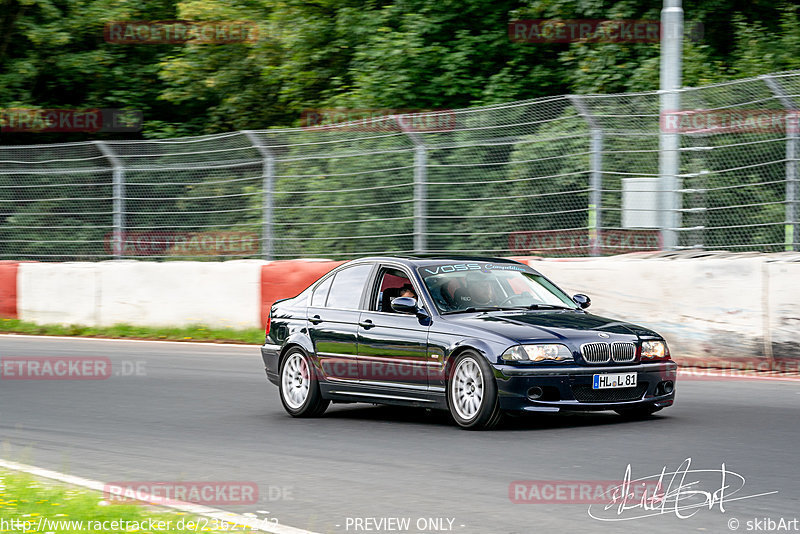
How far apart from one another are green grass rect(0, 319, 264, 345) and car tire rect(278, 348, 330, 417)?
6913mm

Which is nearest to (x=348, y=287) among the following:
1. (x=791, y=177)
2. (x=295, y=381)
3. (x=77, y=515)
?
(x=295, y=381)

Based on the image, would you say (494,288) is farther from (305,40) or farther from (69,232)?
(305,40)

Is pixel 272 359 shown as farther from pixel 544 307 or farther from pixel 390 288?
pixel 544 307

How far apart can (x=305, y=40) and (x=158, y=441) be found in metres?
18.9

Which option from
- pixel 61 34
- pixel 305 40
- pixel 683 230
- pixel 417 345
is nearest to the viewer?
pixel 417 345

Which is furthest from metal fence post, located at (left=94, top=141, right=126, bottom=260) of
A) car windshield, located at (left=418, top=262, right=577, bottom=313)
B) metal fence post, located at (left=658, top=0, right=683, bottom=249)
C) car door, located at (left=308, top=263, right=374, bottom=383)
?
car windshield, located at (left=418, top=262, right=577, bottom=313)

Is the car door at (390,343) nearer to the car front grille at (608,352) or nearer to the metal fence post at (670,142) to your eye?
the car front grille at (608,352)

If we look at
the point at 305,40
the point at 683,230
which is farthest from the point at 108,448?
the point at 305,40

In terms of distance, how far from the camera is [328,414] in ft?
36.4

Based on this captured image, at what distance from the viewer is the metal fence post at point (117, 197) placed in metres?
21.2

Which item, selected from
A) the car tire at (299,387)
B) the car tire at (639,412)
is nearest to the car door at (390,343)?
the car tire at (299,387)

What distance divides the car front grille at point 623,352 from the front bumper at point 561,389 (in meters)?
0.05

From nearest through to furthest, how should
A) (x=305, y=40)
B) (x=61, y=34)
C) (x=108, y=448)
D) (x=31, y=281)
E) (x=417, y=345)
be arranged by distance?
(x=108, y=448), (x=417, y=345), (x=31, y=281), (x=305, y=40), (x=61, y=34)

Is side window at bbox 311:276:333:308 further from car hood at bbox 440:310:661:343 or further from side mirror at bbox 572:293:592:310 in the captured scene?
side mirror at bbox 572:293:592:310
